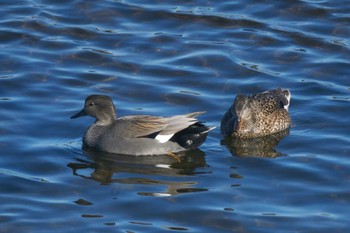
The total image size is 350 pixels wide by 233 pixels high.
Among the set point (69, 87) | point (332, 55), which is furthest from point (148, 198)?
point (332, 55)

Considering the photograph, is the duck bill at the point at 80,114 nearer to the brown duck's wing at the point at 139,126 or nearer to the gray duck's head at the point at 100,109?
the gray duck's head at the point at 100,109

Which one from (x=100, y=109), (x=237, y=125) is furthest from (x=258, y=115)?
(x=100, y=109)

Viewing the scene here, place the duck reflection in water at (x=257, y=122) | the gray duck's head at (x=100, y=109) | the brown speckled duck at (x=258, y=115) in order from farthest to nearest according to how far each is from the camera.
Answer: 1. the brown speckled duck at (x=258, y=115)
2. the duck reflection in water at (x=257, y=122)
3. the gray duck's head at (x=100, y=109)

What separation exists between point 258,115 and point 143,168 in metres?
2.39

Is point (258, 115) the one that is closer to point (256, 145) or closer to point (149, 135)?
point (256, 145)

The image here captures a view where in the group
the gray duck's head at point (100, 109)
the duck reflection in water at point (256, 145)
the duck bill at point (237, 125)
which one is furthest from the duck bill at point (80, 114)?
the duck bill at point (237, 125)

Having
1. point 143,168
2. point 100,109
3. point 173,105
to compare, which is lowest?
point 143,168

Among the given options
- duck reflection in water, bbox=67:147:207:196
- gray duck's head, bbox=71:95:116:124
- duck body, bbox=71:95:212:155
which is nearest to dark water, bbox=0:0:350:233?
duck reflection in water, bbox=67:147:207:196

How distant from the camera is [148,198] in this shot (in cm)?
1083

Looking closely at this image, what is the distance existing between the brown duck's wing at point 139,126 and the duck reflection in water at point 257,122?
96cm

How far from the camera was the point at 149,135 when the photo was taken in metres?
12.4

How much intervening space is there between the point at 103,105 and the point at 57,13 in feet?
16.0

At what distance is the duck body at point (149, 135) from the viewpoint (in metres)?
12.3

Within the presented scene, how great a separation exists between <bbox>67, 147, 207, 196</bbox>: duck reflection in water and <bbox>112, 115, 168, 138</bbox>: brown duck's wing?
0.93ft
